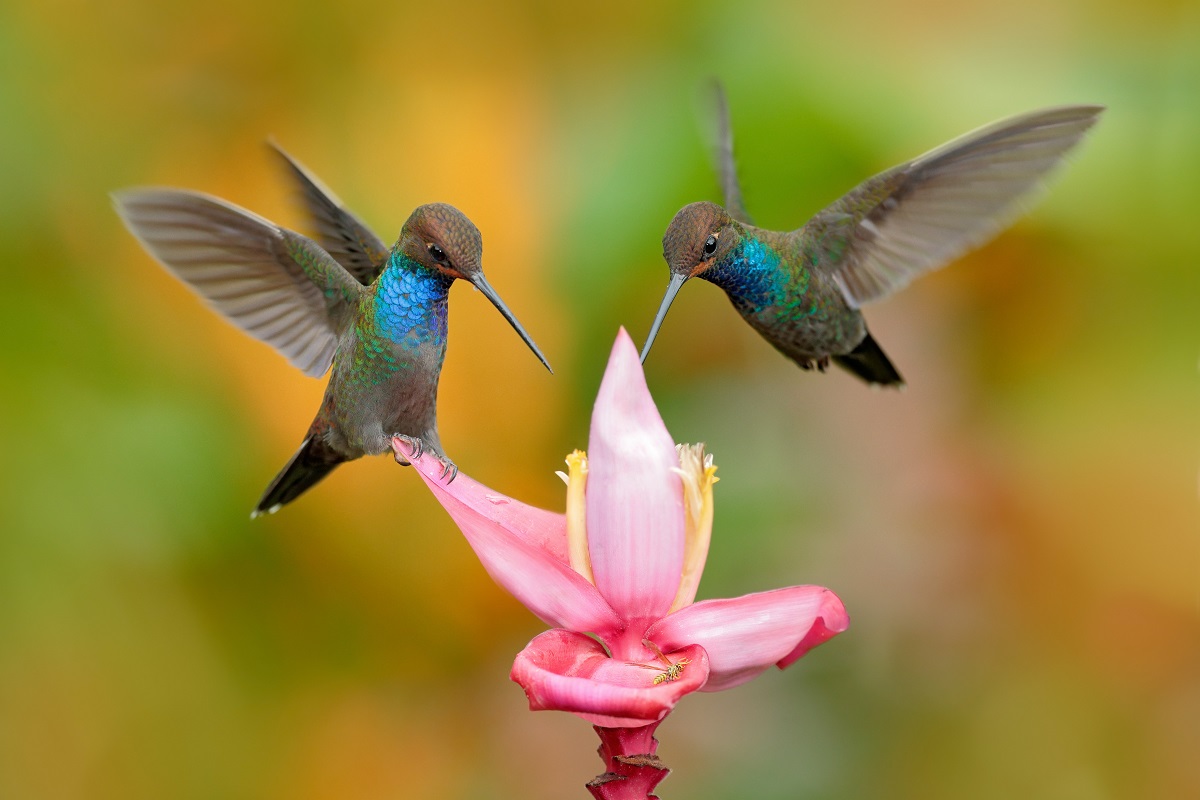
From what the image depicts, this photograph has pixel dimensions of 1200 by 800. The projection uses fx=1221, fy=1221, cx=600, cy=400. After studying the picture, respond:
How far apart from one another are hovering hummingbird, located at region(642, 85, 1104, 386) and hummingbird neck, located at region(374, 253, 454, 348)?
204 mm

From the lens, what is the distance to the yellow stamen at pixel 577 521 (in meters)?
0.75

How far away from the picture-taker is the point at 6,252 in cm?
178

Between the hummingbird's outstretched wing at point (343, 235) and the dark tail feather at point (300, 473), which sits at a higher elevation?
the hummingbird's outstretched wing at point (343, 235)

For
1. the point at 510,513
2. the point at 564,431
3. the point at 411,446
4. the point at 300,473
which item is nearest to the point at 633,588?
the point at 510,513

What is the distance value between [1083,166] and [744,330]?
0.54 metres

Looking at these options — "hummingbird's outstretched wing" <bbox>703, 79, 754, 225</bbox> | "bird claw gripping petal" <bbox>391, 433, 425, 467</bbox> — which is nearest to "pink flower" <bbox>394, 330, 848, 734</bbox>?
"bird claw gripping petal" <bbox>391, 433, 425, 467</bbox>

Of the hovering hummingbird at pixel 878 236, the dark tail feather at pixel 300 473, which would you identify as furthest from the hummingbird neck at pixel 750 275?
the dark tail feather at pixel 300 473

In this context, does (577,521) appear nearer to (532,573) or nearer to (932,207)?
(532,573)

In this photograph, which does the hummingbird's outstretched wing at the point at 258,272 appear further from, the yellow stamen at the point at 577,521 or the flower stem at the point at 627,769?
the flower stem at the point at 627,769

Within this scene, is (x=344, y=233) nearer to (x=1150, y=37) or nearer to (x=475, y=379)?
(x=475, y=379)

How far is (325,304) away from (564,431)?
2.73ft

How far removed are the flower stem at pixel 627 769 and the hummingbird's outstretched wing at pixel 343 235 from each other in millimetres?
574

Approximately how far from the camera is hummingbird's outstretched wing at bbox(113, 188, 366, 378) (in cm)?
93

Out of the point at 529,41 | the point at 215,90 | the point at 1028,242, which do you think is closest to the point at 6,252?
the point at 215,90
